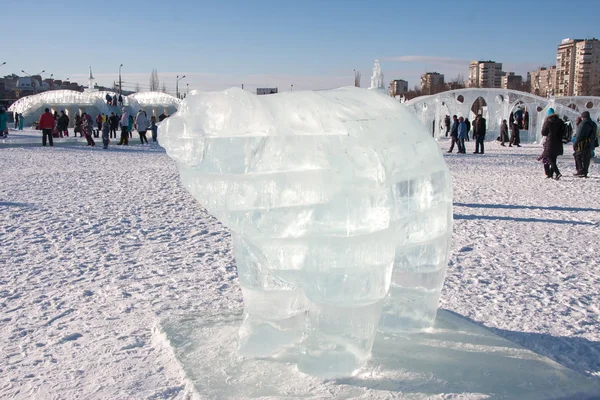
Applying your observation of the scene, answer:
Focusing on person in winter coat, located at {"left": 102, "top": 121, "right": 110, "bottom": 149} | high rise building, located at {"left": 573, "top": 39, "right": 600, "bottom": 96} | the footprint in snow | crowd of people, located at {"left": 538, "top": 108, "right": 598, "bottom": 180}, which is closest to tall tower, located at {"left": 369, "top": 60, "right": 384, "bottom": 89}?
the footprint in snow

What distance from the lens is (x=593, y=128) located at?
11.6 metres

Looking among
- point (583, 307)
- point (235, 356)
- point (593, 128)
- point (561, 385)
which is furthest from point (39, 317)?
point (593, 128)

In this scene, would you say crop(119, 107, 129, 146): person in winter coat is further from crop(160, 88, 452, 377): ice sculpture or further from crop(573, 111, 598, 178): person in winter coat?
crop(160, 88, 452, 377): ice sculpture

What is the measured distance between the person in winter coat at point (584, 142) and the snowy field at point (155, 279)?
2.01 meters

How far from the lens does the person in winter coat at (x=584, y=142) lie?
454 inches

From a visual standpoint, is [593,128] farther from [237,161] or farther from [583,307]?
[237,161]

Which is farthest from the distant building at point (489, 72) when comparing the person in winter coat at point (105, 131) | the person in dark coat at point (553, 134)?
the person in dark coat at point (553, 134)

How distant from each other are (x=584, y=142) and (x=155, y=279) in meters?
10.1

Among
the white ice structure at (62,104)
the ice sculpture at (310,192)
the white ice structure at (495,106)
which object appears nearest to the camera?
the ice sculpture at (310,192)

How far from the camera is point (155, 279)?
4.88 meters

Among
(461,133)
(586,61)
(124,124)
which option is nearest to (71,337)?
(461,133)

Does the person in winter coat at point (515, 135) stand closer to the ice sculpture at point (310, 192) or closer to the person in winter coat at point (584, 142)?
the person in winter coat at point (584, 142)

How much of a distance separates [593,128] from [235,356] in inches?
431

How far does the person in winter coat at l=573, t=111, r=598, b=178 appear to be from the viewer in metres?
11.5
